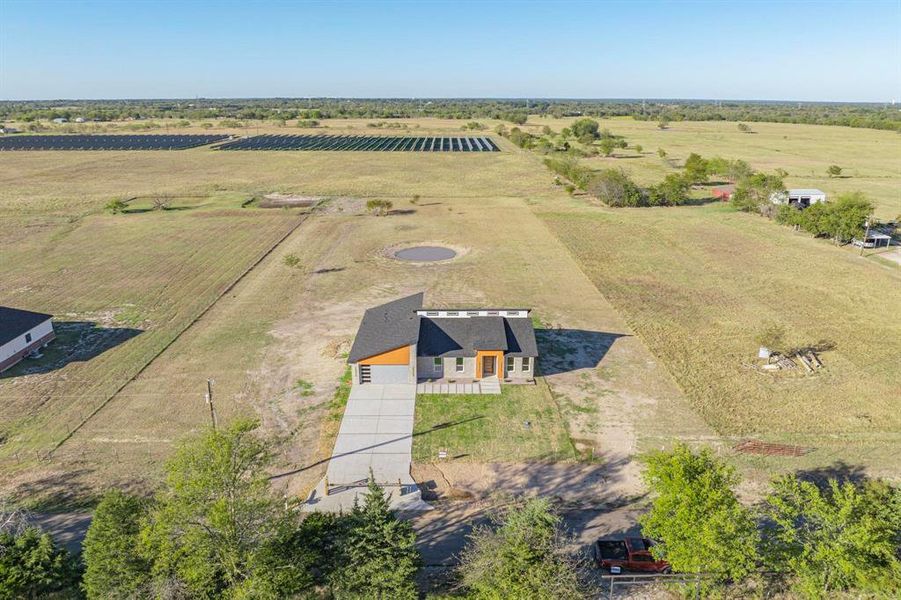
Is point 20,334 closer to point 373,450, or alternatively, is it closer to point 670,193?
point 373,450

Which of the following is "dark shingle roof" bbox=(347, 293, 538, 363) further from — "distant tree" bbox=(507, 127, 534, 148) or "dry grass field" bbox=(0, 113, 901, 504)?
"distant tree" bbox=(507, 127, 534, 148)

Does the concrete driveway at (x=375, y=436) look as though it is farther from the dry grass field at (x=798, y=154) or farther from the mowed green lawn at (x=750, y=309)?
the dry grass field at (x=798, y=154)

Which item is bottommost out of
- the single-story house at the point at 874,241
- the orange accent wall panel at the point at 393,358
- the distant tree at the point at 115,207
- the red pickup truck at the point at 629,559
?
the red pickup truck at the point at 629,559

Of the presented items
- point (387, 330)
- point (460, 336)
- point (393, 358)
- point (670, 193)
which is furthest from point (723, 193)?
point (393, 358)

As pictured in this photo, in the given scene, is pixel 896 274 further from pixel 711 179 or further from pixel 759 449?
pixel 711 179

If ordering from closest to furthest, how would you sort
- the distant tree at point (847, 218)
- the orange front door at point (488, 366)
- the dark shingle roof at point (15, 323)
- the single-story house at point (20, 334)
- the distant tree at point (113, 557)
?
Answer: the distant tree at point (113, 557) → the orange front door at point (488, 366) → the single-story house at point (20, 334) → the dark shingle roof at point (15, 323) → the distant tree at point (847, 218)

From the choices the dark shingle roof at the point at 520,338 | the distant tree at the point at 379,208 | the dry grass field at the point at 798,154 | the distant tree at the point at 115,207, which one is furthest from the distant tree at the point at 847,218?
the distant tree at the point at 115,207
